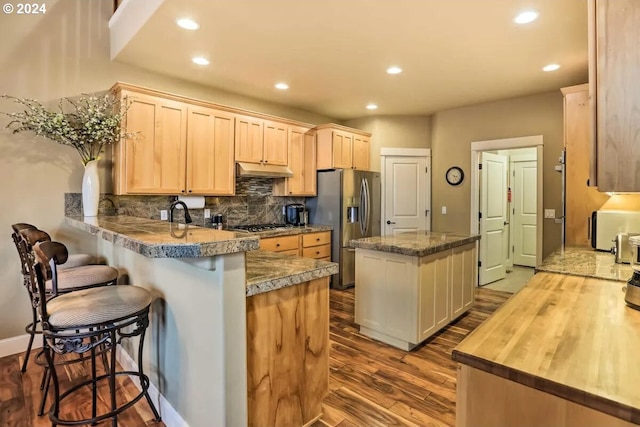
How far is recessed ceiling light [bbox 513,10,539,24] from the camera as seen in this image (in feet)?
7.83

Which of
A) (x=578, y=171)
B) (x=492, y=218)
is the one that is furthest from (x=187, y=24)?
(x=492, y=218)

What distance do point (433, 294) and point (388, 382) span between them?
962mm

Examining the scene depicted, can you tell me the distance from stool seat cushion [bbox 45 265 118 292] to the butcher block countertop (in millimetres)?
2331

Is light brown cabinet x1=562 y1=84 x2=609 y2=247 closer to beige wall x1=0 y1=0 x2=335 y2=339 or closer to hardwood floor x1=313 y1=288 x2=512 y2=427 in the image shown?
hardwood floor x1=313 y1=288 x2=512 y2=427

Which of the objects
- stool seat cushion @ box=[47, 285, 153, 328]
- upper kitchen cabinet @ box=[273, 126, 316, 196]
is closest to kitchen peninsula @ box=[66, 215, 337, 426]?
stool seat cushion @ box=[47, 285, 153, 328]

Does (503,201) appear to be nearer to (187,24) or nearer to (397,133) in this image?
(397,133)

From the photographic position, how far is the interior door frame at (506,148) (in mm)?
4273

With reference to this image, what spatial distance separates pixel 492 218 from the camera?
5.09 metres

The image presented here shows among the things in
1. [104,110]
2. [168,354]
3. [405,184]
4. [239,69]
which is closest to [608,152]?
[168,354]

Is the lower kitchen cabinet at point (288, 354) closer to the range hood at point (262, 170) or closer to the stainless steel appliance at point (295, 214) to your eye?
the range hood at point (262, 170)

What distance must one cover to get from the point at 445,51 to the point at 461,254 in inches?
77.9

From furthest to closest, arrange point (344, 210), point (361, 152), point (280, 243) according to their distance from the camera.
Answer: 1. point (361, 152)
2. point (344, 210)
3. point (280, 243)

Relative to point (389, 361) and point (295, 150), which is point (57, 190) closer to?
point (295, 150)

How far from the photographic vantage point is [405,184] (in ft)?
17.6
